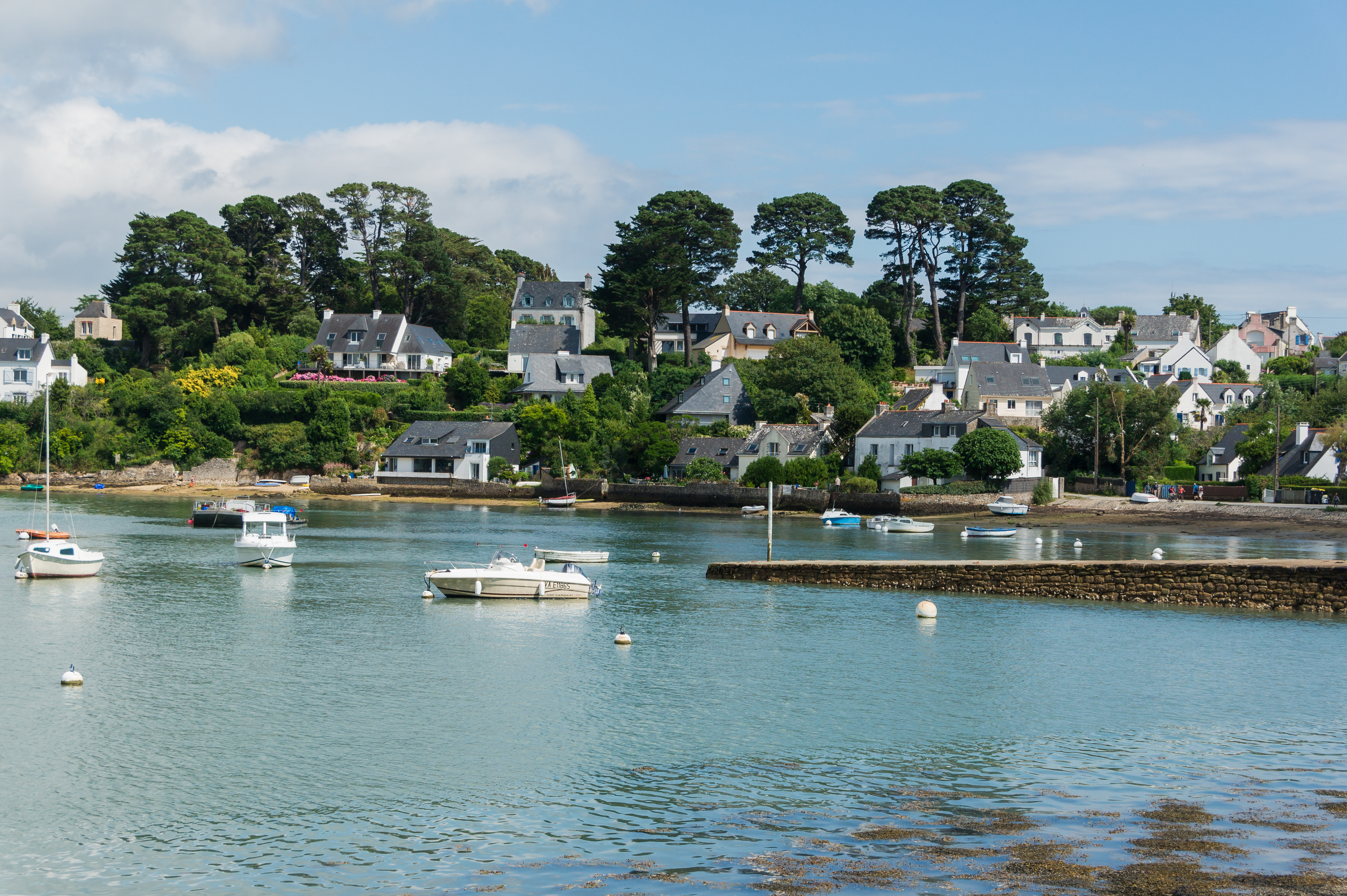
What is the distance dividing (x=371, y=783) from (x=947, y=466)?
68.1m

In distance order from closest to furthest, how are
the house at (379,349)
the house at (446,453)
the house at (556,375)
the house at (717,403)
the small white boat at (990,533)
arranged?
the small white boat at (990,533)
the house at (446,453)
the house at (717,403)
the house at (556,375)
the house at (379,349)

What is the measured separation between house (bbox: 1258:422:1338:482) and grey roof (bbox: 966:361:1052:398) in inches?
838

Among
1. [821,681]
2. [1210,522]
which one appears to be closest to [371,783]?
[821,681]

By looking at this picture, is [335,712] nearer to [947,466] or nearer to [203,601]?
[203,601]

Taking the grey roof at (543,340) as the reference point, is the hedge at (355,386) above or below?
below

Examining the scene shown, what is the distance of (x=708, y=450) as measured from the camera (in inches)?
3649

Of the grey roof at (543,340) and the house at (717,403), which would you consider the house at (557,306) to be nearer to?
the grey roof at (543,340)

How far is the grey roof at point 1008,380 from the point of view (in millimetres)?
96188

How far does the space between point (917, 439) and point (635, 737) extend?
66.8m

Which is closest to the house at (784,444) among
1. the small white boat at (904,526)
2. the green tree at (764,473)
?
the green tree at (764,473)

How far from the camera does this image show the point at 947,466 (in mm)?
81562

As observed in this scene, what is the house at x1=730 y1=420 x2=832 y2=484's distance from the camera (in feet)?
292

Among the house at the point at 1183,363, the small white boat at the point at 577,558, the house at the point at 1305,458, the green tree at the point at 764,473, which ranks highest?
the house at the point at 1183,363

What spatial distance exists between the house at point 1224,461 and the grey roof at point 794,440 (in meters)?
28.0
